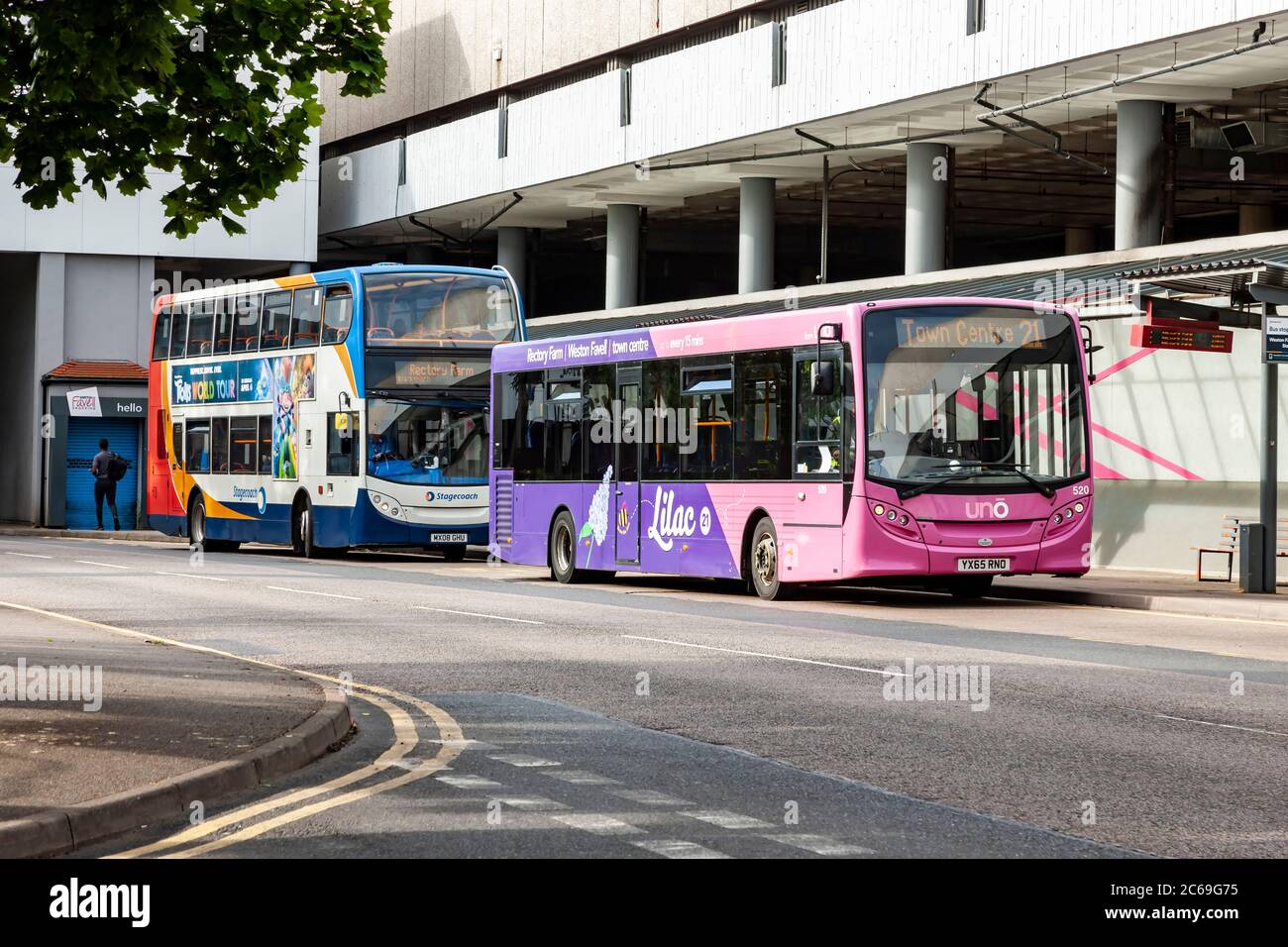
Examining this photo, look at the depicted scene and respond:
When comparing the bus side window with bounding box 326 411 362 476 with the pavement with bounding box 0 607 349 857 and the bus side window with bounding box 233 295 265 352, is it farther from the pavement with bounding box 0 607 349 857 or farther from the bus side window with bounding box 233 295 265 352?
the pavement with bounding box 0 607 349 857

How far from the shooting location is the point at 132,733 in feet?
33.4

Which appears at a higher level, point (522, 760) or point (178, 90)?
point (178, 90)

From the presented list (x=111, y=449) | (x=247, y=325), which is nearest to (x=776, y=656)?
(x=247, y=325)

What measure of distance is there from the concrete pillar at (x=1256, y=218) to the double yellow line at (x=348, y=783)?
38.0 meters

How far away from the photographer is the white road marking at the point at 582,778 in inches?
365

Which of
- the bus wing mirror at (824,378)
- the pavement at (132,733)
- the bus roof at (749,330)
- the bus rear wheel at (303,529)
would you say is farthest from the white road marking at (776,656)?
the bus rear wheel at (303,529)

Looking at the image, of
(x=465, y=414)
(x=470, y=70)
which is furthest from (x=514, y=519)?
(x=470, y=70)

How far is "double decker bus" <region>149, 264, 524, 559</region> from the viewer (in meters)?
31.3

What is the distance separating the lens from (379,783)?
9.23 m

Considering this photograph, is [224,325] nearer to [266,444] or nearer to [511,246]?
[266,444]

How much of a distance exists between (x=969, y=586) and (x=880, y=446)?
3.41 metres

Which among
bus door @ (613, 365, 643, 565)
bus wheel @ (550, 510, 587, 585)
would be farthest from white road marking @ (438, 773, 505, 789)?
bus wheel @ (550, 510, 587, 585)

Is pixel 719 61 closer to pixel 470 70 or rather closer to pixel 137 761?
pixel 470 70

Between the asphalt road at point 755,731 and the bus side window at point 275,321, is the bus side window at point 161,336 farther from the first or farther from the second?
the asphalt road at point 755,731
